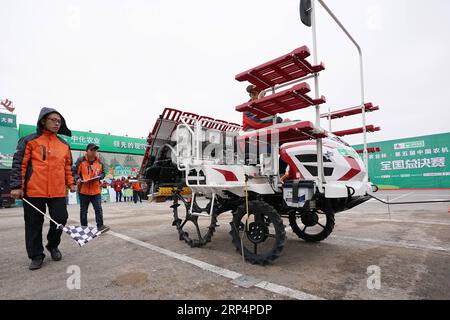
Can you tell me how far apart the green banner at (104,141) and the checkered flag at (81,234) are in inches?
661

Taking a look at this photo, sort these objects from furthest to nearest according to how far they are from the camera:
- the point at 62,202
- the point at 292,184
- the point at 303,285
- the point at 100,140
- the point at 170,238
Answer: the point at 100,140 < the point at 170,238 < the point at 62,202 < the point at 292,184 < the point at 303,285

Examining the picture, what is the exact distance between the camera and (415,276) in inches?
106

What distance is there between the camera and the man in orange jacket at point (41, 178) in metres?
3.17

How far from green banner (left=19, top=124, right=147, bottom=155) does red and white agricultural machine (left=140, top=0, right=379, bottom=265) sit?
1592 centimetres

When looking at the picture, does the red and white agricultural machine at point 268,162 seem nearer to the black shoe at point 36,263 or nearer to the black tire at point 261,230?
the black tire at point 261,230

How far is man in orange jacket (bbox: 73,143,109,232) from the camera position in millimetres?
5289

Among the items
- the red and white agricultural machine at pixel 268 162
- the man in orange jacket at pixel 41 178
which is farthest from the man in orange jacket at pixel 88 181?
the man in orange jacket at pixel 41 178

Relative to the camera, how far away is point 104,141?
21.3 meters

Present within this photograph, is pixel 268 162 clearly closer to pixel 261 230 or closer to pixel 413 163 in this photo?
pixel 261 230

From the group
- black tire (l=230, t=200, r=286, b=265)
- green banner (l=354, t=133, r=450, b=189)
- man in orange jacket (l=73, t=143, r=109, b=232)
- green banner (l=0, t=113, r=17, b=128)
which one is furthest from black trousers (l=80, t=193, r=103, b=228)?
green banner (l=354, t=133, r=450, b=189)

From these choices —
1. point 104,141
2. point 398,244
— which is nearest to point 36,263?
point 398,244
